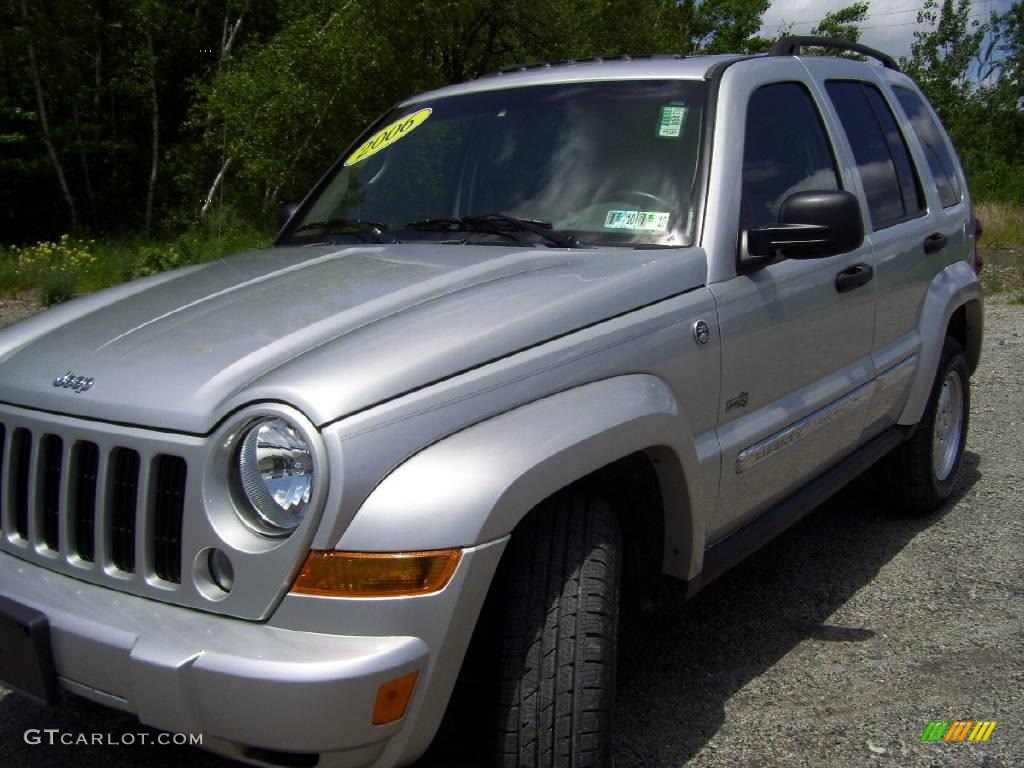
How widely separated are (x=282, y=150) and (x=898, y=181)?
1604cm

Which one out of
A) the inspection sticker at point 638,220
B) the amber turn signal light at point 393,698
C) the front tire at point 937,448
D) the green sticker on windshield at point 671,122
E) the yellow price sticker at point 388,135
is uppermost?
the green sticker on windshield at point 671,122

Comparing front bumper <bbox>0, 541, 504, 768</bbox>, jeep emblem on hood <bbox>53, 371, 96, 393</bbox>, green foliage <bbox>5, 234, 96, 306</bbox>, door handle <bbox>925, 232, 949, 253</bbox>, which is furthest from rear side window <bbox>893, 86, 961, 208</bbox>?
green foliage <bbox>5, 234, 96, 306</bbox>

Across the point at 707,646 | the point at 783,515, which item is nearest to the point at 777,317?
the point at 783,515

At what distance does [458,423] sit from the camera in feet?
6.72

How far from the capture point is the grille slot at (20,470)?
90.7 inches

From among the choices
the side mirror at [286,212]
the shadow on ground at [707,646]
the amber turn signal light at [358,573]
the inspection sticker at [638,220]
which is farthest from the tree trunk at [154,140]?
the amber turn signal light at [358,573]

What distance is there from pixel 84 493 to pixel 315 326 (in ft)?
1.99

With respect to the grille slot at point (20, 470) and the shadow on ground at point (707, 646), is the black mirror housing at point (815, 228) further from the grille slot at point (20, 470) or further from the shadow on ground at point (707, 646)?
the grille slot at point (20, 470)

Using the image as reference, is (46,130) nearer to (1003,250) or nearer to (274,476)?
→ (1003,250)

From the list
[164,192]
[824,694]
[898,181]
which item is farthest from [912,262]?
[164,192]

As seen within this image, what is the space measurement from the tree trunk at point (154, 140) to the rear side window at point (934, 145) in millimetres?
21328

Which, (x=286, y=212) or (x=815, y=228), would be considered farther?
(x=286, y=212)

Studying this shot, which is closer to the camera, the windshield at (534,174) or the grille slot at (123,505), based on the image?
the grille slot at (123,505)

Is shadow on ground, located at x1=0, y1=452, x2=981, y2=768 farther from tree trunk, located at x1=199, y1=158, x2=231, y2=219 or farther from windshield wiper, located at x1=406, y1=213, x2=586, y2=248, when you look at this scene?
tree trunk, located at x1=199, y1=158, x2=231, y2=219
